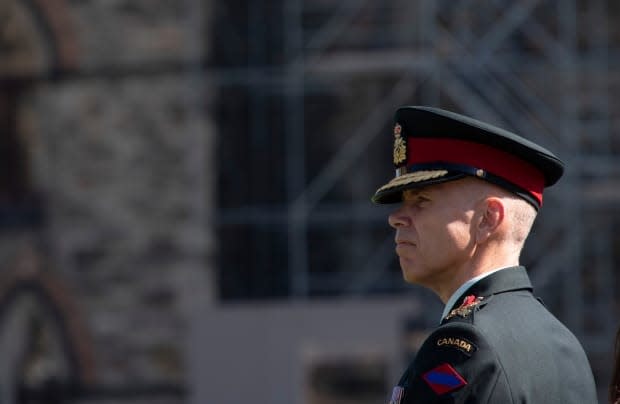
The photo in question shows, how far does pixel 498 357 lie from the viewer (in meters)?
2.60

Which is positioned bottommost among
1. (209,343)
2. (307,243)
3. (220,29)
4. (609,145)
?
(209,343)

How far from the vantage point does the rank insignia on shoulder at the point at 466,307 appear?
2736mm

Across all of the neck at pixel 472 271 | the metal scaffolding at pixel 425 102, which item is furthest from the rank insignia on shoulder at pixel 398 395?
the metal scaffolding at pixel 425 102

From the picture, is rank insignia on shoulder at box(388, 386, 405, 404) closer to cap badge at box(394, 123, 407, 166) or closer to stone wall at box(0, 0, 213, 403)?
cap badge at box(394, 123, 407, 166)

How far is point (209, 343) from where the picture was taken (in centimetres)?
1077

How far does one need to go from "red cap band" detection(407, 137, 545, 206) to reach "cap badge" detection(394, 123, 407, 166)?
0.06 metres

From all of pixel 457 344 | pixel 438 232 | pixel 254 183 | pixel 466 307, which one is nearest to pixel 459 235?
pixel 438 232

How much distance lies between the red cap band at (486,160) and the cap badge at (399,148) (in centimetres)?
6

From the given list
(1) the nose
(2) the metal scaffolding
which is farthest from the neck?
(2) the metal scaffolding

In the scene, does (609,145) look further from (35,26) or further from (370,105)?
(35,26)

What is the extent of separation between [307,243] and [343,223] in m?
0.31

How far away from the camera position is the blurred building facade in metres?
10.8

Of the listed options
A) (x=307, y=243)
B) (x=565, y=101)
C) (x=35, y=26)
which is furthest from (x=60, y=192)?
(x=565, y=101)

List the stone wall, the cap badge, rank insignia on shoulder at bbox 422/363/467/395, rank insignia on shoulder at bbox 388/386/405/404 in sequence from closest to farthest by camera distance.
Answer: rank insignia on shoulder at bbox 422/363/467/395
rank insignia on shoulder at bbox 388/386/405/404
the cap badge
the stone wall
